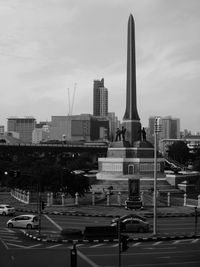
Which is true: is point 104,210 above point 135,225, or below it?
below

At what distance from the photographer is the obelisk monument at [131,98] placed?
80.8 meters

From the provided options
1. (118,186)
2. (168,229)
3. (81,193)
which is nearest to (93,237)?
(168,229)

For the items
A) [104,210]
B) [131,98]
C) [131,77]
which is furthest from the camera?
[131,98]

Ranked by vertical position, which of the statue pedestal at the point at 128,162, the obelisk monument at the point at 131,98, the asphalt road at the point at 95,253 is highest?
the obelisk monument at the point at 131,98

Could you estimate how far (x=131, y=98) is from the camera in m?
80.9

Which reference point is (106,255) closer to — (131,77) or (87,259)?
(87,259)

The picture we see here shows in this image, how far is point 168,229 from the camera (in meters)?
37.2

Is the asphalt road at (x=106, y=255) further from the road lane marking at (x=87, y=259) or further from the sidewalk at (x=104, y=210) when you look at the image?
the sidewalk at (x=104, y=210)

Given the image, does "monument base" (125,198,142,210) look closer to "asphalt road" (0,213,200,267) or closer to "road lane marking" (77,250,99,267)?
"asphalt road" (0,213,200,267)

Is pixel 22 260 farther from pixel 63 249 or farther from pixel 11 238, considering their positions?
pixel 11 238

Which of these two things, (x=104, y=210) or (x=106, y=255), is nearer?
(x=106, y=255)

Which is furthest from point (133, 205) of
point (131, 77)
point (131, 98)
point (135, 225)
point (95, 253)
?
point (131, 77)

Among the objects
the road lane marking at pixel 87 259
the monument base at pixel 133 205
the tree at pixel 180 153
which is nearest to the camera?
the road lane marking at pixel 87 259

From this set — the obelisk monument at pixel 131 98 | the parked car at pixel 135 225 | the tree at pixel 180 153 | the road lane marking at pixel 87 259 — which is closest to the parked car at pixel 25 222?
the parked car at pixel 135 225
